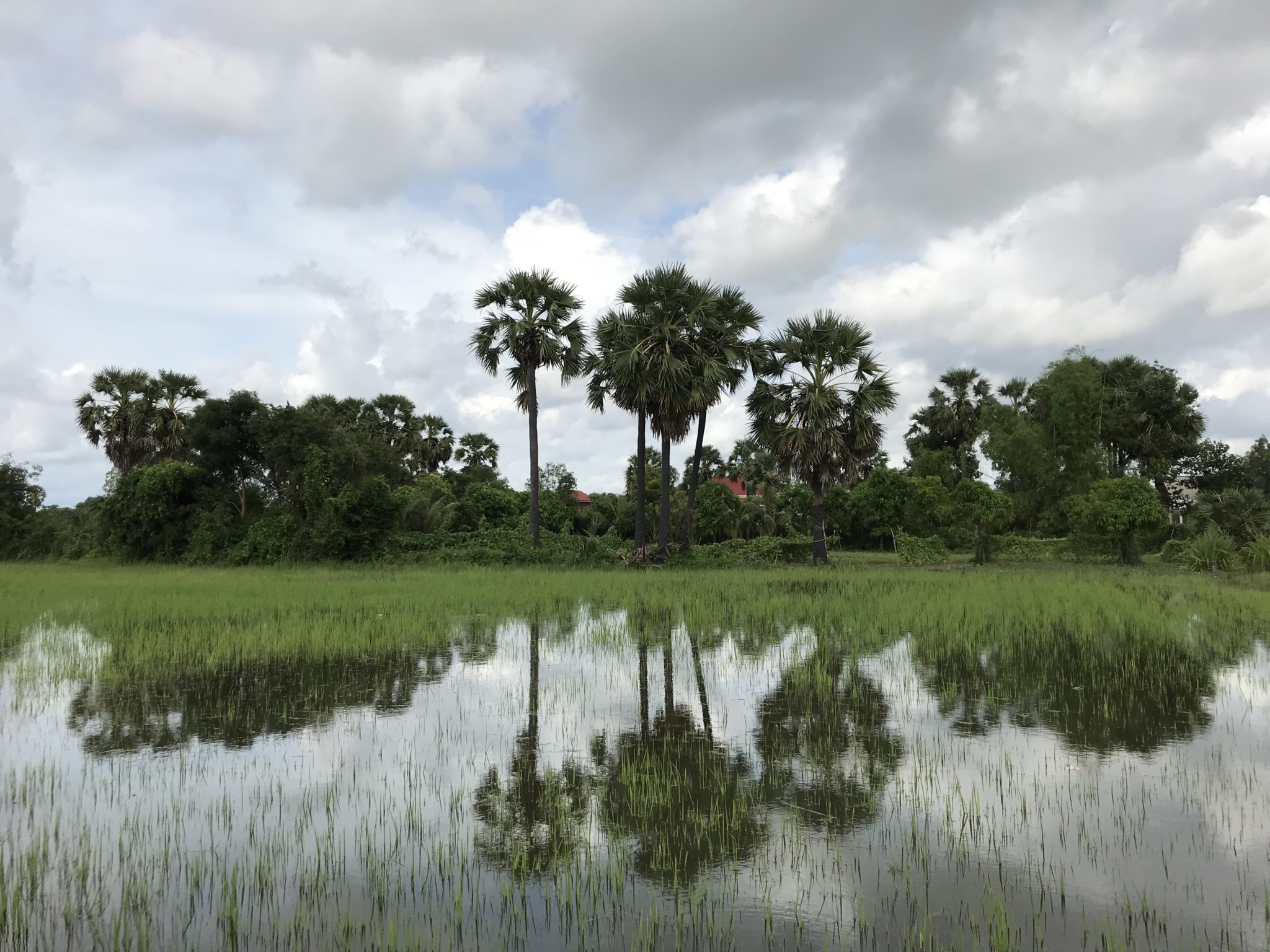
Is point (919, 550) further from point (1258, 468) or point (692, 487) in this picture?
point (1258, 468)

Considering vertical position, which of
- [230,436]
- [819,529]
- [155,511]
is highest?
[230,436]

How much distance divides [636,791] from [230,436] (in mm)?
30940

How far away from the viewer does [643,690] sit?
360 inches

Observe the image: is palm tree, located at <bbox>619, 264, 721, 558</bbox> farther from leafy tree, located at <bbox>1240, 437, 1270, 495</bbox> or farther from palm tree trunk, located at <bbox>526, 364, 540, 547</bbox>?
leafy tree, located at <bbox>1240, 437, 1270, 495</bbox>

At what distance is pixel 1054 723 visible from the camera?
7.42 meters

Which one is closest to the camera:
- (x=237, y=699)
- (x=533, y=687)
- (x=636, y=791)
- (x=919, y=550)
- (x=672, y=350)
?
(x=636, y=791)

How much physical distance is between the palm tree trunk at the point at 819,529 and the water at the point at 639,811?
68.5 feet

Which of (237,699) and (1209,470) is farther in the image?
(1209,470)

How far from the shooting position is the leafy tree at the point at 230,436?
3180 cm

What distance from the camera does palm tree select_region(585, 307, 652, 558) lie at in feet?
92.0

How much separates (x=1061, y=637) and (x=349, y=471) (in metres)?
27.9

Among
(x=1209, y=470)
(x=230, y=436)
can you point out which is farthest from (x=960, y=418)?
(x=230, y=436)

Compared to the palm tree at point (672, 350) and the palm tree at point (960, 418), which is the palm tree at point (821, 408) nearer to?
the palm tree at point (672, 350)

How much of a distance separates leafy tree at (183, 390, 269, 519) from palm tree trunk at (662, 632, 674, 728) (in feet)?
83.6
